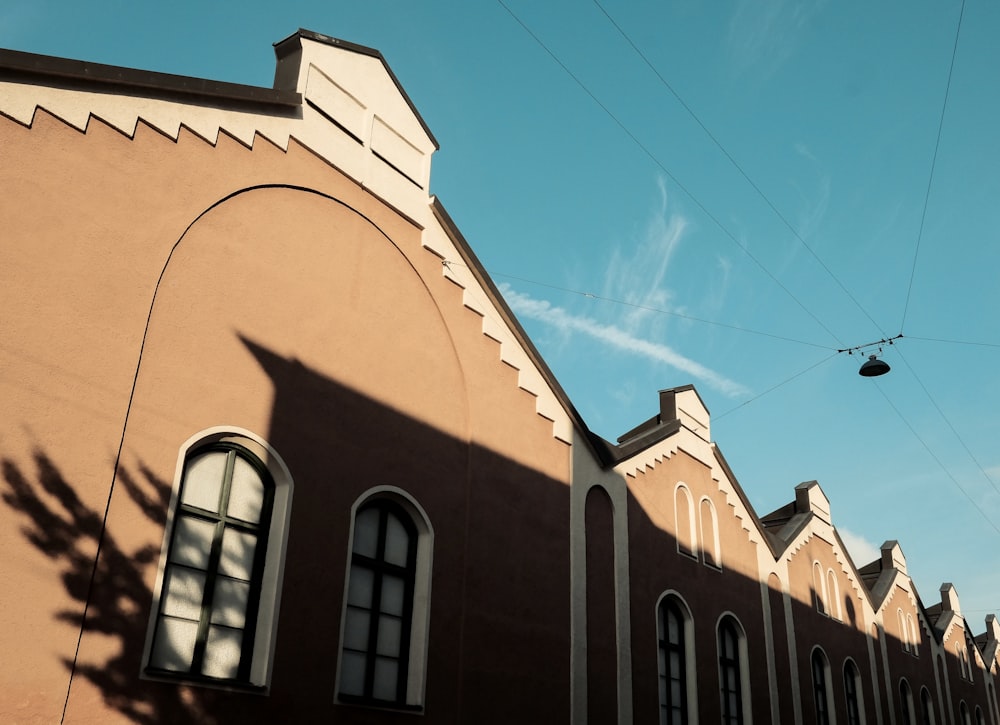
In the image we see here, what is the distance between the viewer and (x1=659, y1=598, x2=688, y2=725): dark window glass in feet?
50.1

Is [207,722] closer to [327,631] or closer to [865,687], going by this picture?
[327,631]

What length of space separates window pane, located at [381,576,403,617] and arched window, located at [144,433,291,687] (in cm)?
167

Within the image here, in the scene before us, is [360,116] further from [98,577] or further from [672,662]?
[672,662]

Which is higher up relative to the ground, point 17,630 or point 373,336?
point 373,336

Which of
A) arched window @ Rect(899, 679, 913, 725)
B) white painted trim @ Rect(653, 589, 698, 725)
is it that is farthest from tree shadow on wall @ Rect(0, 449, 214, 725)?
arched window @ Rect(899, 679, 913, 725)

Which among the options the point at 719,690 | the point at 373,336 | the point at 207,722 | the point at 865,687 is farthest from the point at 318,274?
the point at 865,687

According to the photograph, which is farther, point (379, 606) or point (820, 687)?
point (820, 687)

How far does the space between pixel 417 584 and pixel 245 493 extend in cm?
260

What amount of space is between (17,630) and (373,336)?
17.6 ft

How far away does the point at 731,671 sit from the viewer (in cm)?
1750

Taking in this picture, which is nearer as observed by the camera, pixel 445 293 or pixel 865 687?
pixel 445 293

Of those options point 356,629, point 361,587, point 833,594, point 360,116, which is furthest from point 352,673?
point 833,594

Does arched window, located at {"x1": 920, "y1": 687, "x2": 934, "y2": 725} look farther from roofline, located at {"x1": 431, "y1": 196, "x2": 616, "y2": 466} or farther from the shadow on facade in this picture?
roofline, located at {"x1": 431, "y1": 196, "x2": 616, "y2": 466}

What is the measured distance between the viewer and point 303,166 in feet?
37.3
